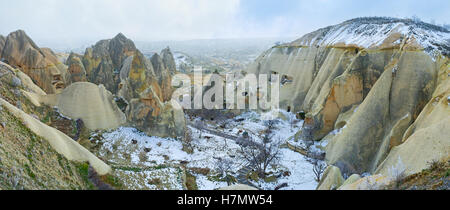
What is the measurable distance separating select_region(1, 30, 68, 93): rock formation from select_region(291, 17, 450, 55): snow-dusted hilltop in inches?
1344

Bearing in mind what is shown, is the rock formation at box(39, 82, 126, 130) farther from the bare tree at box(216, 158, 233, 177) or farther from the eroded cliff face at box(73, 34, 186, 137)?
the bare tree at box(216, 158, 233, 177)

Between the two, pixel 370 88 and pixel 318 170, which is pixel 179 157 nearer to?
pixel 318 170

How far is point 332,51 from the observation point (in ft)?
109

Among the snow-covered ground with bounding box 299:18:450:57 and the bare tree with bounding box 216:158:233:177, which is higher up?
the snow-covered ground with bounding box 299:18:450:57

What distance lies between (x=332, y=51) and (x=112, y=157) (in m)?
27.3

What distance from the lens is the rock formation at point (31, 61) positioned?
3072cm

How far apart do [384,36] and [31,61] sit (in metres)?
37.1

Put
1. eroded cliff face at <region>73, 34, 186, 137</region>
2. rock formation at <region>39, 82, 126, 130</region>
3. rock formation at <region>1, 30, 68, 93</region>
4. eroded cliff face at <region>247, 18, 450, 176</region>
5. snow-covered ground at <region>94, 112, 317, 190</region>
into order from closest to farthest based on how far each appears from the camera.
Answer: snow-covered ground at <region>94, 112, 317, 190</region>, eroded cliff face at <region>247, 18, 450, 176</region>, rock formation at <region>39, 82, 126, 130</region>, eroded cliff face at <region>73, 34, 186, 137</region>, rock formation at <region>1, 30, 68, 93</region>

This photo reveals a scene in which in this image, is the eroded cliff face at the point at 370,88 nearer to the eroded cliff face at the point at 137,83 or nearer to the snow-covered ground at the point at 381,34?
the snow-covered ground at the point at 381,34

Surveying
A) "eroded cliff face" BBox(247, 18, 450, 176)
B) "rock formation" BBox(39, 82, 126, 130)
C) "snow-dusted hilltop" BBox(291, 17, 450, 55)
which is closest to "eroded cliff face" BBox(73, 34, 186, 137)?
"rock formation" BBox(39, 82, 126, 130)

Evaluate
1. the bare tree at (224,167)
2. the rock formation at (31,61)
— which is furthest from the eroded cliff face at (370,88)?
the rock formation at (31,61)

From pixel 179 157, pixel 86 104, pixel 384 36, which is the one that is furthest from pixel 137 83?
pixel 384 36

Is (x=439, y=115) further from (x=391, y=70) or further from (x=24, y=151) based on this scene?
(x=24, y=151)

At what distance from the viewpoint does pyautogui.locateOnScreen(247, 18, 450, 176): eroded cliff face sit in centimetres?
1812
